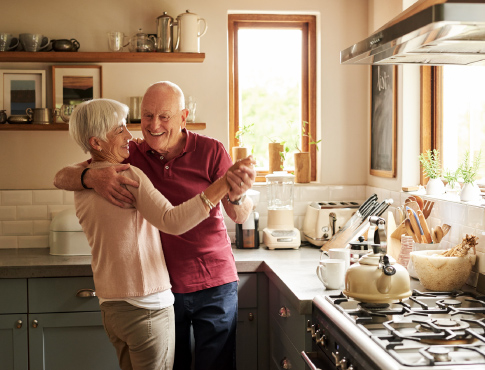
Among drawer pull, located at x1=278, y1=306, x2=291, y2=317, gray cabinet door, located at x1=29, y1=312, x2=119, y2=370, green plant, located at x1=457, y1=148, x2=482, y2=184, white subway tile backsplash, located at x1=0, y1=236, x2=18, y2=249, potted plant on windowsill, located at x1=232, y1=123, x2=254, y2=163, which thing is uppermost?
potted plant on windowsill, located at x1=232, y1=123, x2=254, y2=163

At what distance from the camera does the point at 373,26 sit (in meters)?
3.74

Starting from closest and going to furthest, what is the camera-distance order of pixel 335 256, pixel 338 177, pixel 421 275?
pixel 421 275 < pixel 335 256 < pixel 338 177

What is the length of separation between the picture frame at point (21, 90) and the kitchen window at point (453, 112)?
216cm

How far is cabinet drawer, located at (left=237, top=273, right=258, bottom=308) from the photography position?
10.5 ft

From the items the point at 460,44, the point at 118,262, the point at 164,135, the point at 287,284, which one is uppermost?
the point at 460,44

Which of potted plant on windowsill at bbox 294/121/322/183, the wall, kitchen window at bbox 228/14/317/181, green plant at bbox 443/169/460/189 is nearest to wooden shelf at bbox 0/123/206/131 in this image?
the wall

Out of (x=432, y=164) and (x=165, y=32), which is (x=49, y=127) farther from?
(x=432, y=164)

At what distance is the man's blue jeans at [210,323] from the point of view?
256cm

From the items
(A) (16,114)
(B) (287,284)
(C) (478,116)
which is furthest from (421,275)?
(A) (16,114)

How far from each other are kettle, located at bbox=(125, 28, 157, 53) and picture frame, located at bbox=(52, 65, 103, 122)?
0.94ft

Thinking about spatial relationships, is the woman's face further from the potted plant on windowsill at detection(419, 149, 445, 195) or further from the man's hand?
the potted plant on windowsill at detection(419, 149, 445, 195)

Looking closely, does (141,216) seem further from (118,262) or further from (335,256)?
(335,256)

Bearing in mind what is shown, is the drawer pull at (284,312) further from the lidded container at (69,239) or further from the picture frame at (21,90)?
the picture frame at (21,90)

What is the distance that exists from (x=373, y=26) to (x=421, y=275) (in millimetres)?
1795
